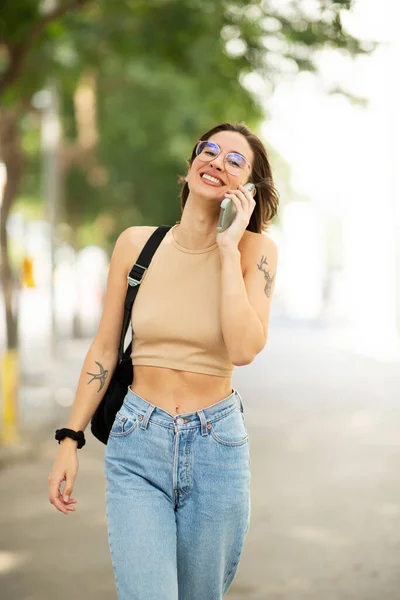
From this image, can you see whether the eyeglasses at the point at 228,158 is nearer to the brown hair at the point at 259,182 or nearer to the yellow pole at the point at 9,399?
the brown hair at the point at 259,182

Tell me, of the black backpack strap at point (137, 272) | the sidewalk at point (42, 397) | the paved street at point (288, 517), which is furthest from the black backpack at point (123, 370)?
the sidewalk at point (42, 397)

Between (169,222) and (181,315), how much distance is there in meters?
23.8

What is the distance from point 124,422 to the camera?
3127 millimetres

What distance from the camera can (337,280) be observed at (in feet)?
150

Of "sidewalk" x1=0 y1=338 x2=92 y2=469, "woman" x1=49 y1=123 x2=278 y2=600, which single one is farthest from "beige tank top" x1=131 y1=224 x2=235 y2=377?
"sidewalk" x1=0 y1=338 x2=92 y2=469

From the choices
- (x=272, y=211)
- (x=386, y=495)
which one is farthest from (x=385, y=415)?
(x=272, y=211)

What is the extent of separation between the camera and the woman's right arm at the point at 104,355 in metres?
3.28

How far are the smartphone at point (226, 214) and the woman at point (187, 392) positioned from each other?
22mm

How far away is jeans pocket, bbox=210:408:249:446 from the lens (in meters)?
3.09

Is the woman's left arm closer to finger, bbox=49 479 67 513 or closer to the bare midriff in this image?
the bare midriff

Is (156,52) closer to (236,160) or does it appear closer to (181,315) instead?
(236,160)

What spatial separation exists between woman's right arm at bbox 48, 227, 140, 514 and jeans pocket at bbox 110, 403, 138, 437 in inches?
6.1

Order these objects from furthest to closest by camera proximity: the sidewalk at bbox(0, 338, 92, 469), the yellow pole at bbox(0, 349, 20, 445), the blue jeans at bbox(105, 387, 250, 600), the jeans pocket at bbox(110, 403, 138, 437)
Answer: the yellow pole at bbox(0, 349, 20, 445) → the sidewalk at bbox(0, 338, 92, 469) → the jeans pocket at bbox(110, 403, 138, 437) → the blue jeans at bbox(105, 387, 250, 600)

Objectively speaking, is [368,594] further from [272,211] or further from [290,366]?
[290,366]
